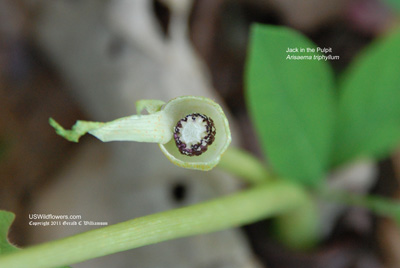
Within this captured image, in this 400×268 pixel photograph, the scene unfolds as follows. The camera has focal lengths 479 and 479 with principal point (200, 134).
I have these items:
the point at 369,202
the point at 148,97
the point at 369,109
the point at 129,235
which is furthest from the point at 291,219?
the point at 129,235

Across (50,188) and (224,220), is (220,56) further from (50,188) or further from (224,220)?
(224,220)

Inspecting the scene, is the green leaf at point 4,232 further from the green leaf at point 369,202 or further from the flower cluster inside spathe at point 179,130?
the green leaf at point 369,202

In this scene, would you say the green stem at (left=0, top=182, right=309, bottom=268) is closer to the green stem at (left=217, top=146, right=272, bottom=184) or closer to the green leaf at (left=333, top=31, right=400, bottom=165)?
the green stem at (left=217, top=146, right=272, bottom=184)

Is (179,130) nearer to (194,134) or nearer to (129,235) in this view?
(194,134)

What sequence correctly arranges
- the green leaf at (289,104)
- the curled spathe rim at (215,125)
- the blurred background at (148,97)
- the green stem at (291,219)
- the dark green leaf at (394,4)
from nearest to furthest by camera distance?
the curled spathe rim at (215,125), the green leaf at (289,104), the green stem at (291,219), the blurred background at (148,97), the dark green leaf at (394,4)

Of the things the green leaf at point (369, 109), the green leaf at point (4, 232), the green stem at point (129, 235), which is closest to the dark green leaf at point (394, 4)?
the green leaf at point (369, 109)

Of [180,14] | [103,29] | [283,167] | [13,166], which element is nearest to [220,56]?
[180,14]
